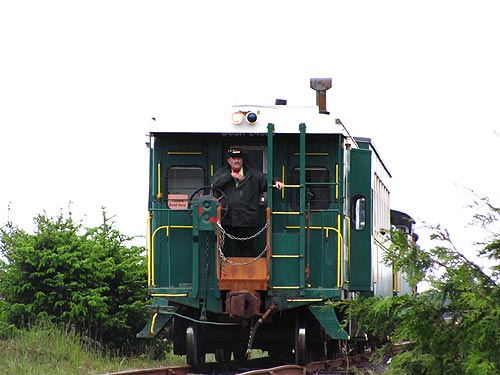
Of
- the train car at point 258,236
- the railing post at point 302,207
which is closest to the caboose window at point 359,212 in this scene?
the train car at point 258,236

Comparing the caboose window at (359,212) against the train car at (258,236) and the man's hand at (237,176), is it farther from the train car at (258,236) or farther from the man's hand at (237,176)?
the man's hand at (237,176)

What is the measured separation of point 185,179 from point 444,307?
6.57m

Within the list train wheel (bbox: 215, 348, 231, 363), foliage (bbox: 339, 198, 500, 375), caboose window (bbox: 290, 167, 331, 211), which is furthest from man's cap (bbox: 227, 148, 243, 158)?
foliage (bbox: 339, 198, 500, 375)

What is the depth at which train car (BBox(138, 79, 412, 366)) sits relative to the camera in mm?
14539

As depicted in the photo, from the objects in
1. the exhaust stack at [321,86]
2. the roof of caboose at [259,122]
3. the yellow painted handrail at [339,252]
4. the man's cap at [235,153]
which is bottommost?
the yellow painted handrail at [339,252]

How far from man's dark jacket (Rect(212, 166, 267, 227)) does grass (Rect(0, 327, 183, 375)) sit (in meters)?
2.60

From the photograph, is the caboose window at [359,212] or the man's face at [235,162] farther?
the caboose window at [359,212]

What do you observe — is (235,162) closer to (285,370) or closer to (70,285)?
(285,370)

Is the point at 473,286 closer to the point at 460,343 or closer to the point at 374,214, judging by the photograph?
the point at 460,343

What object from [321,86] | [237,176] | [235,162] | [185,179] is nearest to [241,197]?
[237,176]

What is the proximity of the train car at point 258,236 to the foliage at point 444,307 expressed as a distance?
15.2ft

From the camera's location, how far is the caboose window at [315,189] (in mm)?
15133

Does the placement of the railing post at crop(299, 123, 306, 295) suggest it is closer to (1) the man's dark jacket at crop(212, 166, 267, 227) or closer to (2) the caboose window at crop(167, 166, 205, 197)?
(1) the man's dark jacket at crop(212, 166, 267, 227)

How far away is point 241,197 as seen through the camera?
14.6m
